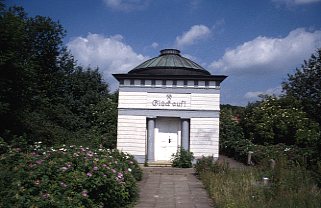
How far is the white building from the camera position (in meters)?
16.9

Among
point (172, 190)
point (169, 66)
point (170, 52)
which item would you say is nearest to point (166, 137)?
point (169, 66)

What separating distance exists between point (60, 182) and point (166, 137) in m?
11.2

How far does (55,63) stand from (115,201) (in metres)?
19.4

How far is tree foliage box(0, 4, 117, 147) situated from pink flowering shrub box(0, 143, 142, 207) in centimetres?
378

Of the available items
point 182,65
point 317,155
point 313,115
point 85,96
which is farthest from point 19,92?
point 313,115

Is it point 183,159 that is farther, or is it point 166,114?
point 166,114

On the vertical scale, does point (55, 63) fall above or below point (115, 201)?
above

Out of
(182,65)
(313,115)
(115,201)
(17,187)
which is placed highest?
(182,65)

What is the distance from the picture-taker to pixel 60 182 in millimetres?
6445

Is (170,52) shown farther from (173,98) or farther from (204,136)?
(204,136)

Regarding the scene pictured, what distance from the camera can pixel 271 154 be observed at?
15.5 metres

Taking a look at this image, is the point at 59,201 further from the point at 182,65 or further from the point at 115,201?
the point at 182,65

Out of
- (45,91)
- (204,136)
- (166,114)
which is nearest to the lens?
(204,136)

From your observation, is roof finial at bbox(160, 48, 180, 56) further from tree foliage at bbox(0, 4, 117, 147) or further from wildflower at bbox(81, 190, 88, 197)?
wildflower at bbox(81, 190, 88, 197)
